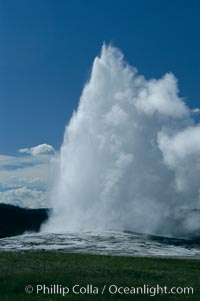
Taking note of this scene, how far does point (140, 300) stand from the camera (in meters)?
23.2

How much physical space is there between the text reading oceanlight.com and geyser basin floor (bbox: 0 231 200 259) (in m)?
A: 34.4

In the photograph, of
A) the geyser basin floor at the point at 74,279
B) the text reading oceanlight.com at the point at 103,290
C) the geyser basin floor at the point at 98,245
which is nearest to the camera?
the geyser basin floor at the point at 74,279

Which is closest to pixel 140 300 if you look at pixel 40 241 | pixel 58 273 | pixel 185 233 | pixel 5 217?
pixel 58 273

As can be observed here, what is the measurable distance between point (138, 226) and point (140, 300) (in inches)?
4040

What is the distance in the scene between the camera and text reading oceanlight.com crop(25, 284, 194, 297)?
80.1ft

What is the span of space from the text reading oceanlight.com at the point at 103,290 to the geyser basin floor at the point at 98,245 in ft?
113

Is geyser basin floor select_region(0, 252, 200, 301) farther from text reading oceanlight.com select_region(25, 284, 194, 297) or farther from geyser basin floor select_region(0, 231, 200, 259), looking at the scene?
geyser basin floor select_region(0, 231, 200, 259)

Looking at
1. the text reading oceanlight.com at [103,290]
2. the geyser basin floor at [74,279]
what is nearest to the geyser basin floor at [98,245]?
the geyser basin floor at [74,279]

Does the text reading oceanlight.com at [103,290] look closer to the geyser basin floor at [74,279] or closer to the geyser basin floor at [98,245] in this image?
the geyser basin floor at [74,279]

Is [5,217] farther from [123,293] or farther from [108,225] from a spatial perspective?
[123,293]

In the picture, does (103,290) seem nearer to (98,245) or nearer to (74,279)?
(74,279)

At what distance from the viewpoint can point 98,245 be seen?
234ft

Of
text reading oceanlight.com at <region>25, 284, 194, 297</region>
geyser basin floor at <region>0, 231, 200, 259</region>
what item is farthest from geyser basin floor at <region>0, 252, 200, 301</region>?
geyser basin floor at <region>0, 231, 200, 259</region>

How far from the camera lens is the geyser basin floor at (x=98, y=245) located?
64.2 meters
